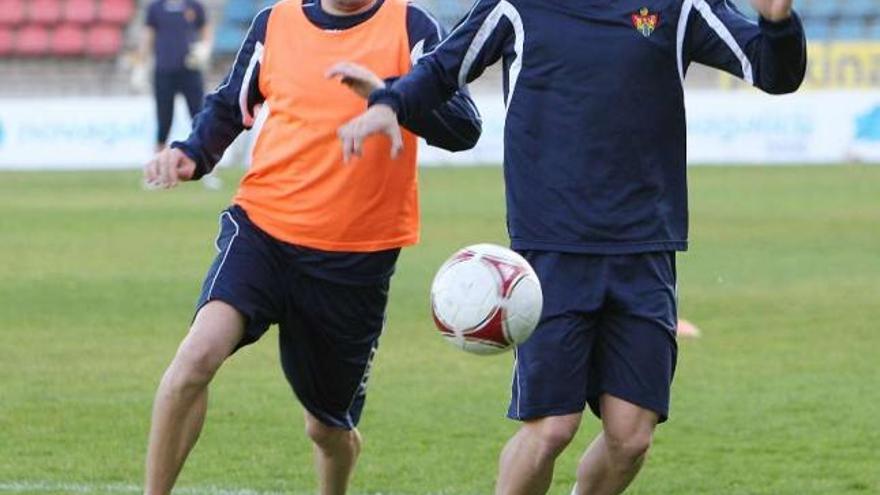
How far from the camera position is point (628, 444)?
250 inches

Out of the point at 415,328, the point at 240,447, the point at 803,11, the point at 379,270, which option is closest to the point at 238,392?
the point at 240,447

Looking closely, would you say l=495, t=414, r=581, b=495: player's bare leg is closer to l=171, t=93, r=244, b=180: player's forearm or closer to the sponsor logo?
l=171, t=93, r=244, b=180: player's forearm

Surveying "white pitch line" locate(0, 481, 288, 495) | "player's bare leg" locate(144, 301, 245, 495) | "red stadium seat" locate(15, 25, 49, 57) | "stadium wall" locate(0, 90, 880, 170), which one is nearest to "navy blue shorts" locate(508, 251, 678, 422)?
"player's bare leg" locate(144, 301, 245, 495)

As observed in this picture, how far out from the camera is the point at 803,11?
38.1 metres

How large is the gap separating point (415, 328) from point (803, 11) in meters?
26.9

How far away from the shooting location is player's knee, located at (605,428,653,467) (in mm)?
6344

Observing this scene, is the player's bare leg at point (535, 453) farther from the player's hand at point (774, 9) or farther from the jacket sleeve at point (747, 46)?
the player's hand at point (774, 9)

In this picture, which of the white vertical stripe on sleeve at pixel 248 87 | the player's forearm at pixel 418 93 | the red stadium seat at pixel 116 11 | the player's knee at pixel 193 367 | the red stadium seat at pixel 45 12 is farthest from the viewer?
the red stadium seat at pixel 45 12

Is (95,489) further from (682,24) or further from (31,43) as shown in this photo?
(31,43)

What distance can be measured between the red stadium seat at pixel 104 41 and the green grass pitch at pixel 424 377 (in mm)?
19355

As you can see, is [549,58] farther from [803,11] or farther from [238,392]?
[803,11]

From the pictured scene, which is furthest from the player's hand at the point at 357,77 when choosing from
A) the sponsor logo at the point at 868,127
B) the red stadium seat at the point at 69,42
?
the red stadium seat at the point at 69,42

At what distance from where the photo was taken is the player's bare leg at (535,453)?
6258mm

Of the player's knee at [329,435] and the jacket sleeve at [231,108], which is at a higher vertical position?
the jacket sleeve at [231,108]
